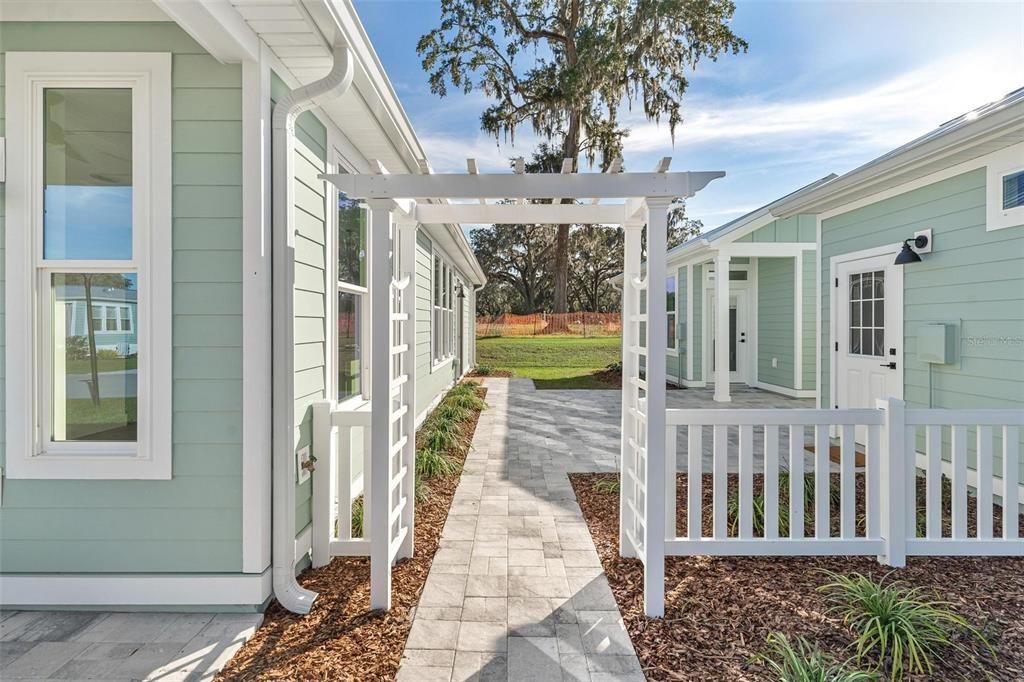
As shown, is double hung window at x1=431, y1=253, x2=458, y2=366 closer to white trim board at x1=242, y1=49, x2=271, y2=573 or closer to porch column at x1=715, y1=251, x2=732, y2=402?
porch column at x1=715, y1=251, x2=732, y2=402

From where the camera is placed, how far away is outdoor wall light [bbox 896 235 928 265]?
4.20 meters

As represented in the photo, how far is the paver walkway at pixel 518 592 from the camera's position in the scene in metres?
1.94

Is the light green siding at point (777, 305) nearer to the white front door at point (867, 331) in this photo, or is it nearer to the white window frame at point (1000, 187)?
the white front door at point (867, 331)

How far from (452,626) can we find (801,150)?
64.4 ft

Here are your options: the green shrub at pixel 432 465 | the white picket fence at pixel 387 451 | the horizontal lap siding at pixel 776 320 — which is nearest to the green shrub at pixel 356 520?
the white picket fence at pixel 387 451

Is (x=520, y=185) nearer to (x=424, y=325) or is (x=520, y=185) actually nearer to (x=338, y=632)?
(x=338, y=632)

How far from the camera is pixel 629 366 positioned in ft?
9.41

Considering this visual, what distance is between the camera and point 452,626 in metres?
2.19

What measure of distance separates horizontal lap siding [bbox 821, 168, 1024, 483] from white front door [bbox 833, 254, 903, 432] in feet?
0.39

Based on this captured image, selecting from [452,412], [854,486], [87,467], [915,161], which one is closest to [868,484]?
[854,486]

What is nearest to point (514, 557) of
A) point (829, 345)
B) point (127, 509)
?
point (127, 509)

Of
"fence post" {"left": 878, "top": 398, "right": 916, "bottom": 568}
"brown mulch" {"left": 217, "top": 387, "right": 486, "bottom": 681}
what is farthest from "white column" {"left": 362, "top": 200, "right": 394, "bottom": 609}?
"fence post" {"left": 878, "top": 398, "right": 916, "bottom": 568}

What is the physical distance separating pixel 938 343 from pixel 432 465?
13.9ft

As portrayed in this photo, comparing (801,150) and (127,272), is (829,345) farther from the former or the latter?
(801,150)
